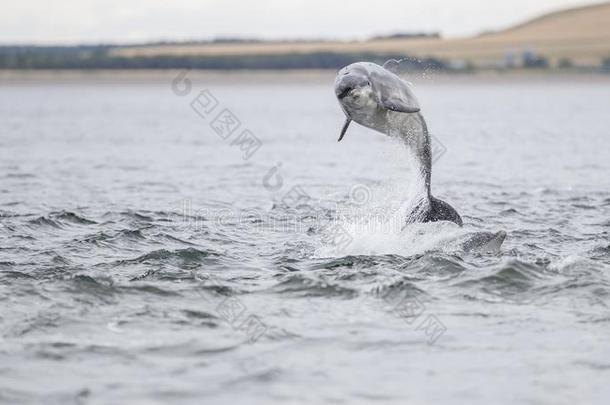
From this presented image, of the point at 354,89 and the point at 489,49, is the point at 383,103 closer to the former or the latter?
the point at 354,89

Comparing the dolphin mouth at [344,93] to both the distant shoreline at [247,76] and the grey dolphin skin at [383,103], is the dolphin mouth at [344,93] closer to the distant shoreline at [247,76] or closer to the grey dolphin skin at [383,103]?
the grey dolphin skin at [383,103]

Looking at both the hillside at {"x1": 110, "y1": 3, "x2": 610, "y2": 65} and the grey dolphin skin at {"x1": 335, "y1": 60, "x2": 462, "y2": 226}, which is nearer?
the grey dolphin skin at {"x1": 335, "y1": 60, "x2": 462, "y2": 226}

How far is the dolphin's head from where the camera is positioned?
15070mm

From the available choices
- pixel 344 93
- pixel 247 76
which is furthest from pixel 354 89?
pixel 247 76

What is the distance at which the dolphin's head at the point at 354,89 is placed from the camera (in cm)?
1507

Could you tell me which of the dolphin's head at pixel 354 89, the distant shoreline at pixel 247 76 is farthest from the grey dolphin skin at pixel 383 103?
the distant shoreline at pixel 247 76

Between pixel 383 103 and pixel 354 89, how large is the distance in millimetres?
488

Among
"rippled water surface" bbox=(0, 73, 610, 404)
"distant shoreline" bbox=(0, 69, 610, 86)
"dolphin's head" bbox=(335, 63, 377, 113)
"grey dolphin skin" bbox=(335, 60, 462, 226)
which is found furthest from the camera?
"distant shoreline" bbox=(0, 69, 610, 86)

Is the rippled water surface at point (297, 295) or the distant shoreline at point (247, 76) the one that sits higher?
the rippled water surface at point (297, 295)

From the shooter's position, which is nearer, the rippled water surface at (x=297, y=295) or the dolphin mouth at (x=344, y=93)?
the rippled water surface at (x=297, y=295)

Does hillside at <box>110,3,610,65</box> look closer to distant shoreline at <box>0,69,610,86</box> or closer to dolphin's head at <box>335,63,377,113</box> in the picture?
distant shoreline at <box>0,69,610,86</box>

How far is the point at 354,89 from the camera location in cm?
1514

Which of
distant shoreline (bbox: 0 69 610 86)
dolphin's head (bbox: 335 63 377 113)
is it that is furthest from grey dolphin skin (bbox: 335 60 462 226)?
distant shoreline (bbox: 0 69 610 86)

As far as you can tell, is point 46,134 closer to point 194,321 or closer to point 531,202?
point 531,202
